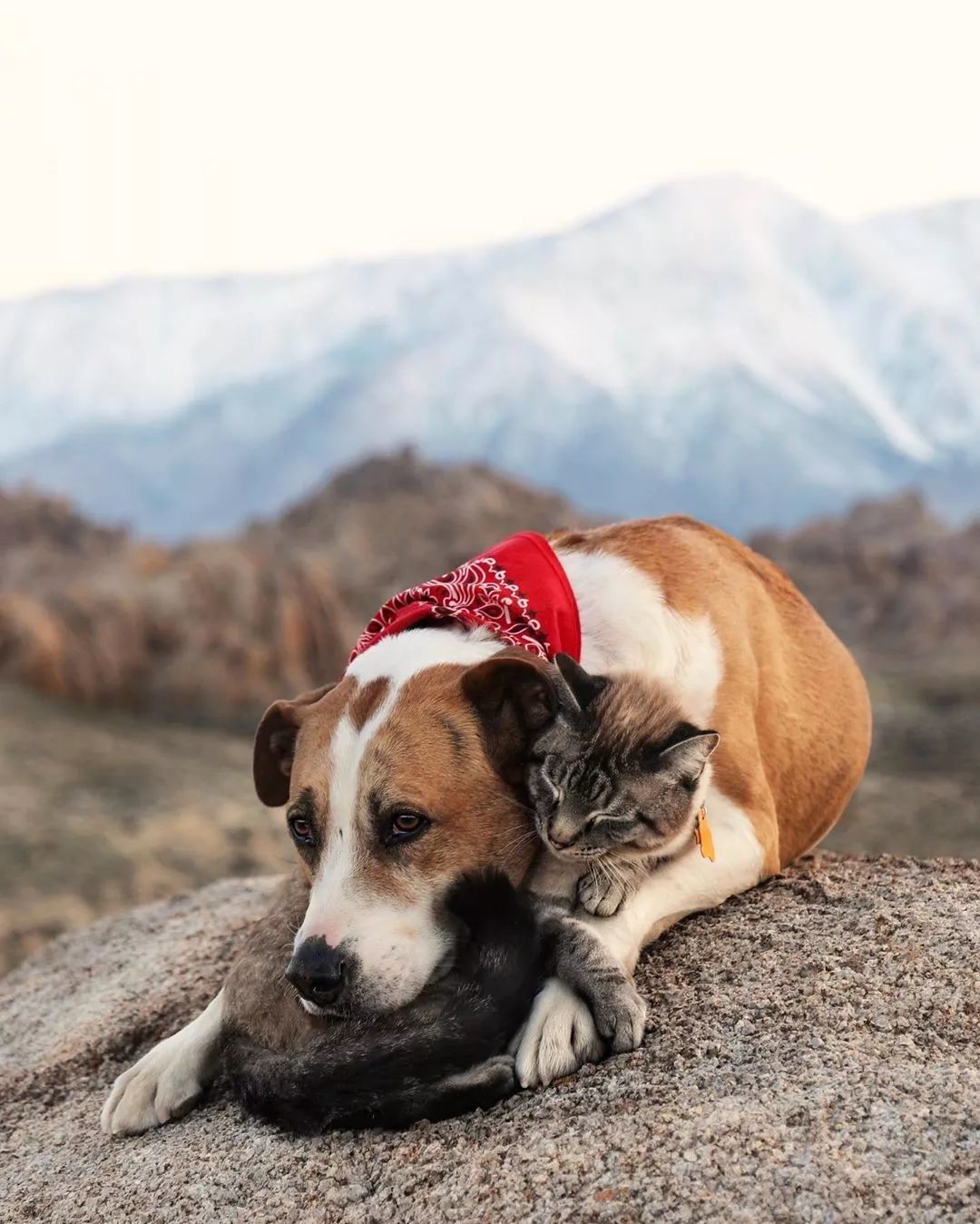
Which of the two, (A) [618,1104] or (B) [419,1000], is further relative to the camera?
(B) [419,1000]

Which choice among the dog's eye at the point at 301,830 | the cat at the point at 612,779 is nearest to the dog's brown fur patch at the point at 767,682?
the cat at the point at 612,779

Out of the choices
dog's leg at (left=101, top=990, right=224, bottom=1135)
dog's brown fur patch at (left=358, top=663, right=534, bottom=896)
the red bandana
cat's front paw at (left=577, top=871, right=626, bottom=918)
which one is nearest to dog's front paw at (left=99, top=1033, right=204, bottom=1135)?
dog's leg at (left=101, top=990, right=224, bottom=1135)

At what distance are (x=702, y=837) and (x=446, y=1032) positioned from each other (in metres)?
1.04

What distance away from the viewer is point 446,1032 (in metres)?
3.22

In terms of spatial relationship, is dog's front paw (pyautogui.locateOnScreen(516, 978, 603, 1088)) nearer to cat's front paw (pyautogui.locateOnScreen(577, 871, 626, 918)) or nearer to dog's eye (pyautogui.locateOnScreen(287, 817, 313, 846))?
cat's front paw (pyautogui.locateOnScreen(577, 871, 626, 918))

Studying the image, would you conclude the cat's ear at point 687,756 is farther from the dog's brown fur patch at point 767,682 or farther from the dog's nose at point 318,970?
the dog's nose at point 318,970

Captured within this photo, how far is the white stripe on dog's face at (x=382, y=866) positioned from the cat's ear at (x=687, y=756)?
530mm

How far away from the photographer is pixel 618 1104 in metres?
3.05

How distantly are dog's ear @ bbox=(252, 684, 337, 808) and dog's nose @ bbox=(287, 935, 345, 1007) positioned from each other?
1.03m

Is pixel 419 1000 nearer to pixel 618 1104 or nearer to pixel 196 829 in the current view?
pixel 618 1104

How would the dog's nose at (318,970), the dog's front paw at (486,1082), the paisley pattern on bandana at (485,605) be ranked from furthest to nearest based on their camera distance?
1. the paisley pattern on bandana at (485,605)
2. the dog's nose at (318,970)
3. the dog's front paw at (486,1082)

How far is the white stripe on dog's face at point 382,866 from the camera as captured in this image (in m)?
3.35

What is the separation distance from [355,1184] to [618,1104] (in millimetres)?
656

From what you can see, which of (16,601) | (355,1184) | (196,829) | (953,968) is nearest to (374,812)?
(355,1184)
